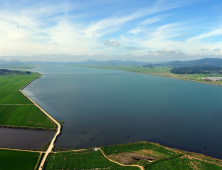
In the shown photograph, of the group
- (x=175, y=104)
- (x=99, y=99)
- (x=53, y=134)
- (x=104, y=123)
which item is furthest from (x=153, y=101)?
(x=53, y=134)

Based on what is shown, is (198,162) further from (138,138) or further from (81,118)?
(81,118)

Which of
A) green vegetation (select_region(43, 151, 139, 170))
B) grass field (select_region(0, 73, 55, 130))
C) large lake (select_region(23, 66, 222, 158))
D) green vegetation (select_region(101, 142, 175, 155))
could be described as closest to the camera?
green vegetation (select_region(43, 151, 139, 170))

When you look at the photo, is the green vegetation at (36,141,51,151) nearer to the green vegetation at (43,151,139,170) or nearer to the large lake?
the large lake

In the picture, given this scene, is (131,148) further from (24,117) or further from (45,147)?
(24,117)

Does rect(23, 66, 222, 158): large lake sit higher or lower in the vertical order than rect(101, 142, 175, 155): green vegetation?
higher

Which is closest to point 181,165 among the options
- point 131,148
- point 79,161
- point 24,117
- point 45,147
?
point 131,148

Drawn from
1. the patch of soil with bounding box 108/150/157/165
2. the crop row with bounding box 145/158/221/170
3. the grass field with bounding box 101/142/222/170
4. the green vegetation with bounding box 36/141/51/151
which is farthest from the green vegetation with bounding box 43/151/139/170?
the crop row with bounding box 145/158/221/170
